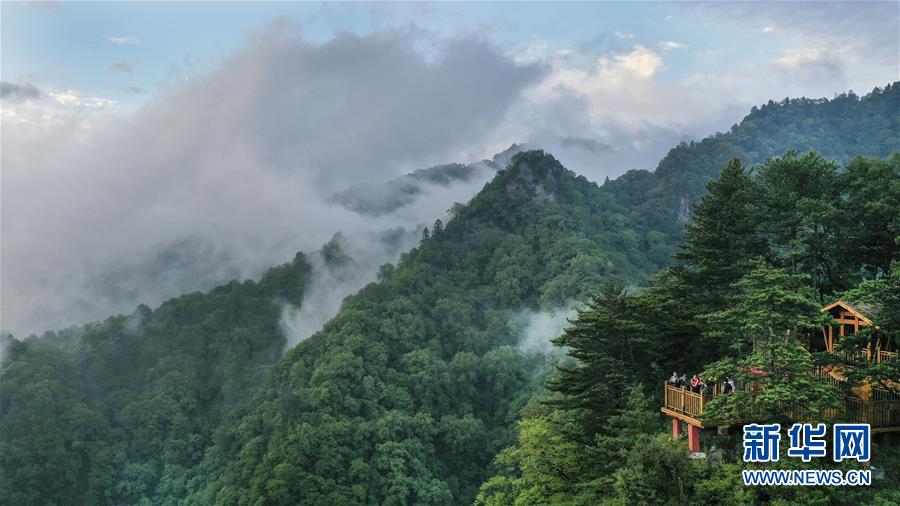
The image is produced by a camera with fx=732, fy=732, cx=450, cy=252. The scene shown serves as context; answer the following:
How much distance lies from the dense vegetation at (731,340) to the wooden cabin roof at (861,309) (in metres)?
0.75

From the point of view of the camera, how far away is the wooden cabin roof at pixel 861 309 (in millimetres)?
20075

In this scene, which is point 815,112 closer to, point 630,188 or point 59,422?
point 630,188

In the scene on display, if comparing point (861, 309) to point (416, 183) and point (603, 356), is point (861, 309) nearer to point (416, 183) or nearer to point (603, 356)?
point (603, 356)

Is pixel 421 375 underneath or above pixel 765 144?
underneath

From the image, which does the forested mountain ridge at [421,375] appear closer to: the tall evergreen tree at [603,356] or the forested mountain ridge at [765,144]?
the forested mountain ridge at [765,144]

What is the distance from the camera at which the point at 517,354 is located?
6444 cm

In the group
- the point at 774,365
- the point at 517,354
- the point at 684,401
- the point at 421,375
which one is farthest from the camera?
the point at 517,354

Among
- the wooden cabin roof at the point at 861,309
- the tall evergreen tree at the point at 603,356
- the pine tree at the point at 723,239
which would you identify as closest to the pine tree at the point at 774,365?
the wooden cabin roof at the point at 861,309

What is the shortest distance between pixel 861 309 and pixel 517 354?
44754mm

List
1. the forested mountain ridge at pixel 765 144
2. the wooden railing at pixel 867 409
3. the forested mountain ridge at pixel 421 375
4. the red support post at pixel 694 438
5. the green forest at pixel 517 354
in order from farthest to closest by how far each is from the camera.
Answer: the forested mountain ridge at pixel 765 144 < the forested mountain ridge at pixel 421 375 < the red support post at pixel 694 438 < the green forest at pixel 517 354 < the wooden railing at pixel 867 409

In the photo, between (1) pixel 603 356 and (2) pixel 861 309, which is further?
(1) pixel 603 356

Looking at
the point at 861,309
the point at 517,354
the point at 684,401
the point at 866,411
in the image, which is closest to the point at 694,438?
the point at 684,401

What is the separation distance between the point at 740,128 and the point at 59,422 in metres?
107

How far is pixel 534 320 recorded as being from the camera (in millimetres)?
71750
